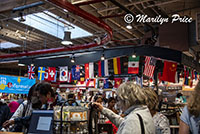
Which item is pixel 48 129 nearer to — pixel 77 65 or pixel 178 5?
pixel 178 5

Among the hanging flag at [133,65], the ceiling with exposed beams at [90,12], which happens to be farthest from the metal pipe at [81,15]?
the hanging flag at [133,65]

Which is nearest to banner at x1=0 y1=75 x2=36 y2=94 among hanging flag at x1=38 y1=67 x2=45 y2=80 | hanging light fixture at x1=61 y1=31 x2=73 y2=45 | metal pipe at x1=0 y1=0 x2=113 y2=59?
hanging flag at x1=38 y1=67 x2=45 y2=80

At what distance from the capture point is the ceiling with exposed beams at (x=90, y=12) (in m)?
8.38

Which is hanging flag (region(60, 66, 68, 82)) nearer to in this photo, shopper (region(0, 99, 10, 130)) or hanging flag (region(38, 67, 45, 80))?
hanging flag (region(38, 67, 45, 80))

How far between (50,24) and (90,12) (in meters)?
3.12

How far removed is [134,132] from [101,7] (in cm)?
806

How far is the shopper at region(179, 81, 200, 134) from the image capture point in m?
2.12

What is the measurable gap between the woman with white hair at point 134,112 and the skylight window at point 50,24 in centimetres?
871

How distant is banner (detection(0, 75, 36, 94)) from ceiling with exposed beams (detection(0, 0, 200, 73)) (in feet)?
8.31

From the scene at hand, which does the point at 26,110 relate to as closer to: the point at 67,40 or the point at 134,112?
the point at 134,112

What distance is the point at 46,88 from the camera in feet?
8.52

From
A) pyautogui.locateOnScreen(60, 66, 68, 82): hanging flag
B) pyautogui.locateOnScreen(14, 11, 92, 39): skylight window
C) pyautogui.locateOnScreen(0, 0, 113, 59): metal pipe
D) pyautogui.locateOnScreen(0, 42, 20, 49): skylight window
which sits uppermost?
pyautogui.locateOnScreen(14, 11, 92, 39): skylight window

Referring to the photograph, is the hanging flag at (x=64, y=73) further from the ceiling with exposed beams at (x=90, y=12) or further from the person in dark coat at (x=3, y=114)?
the person in dark coat at (x=3, y=114)

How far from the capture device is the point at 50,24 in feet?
39.1
